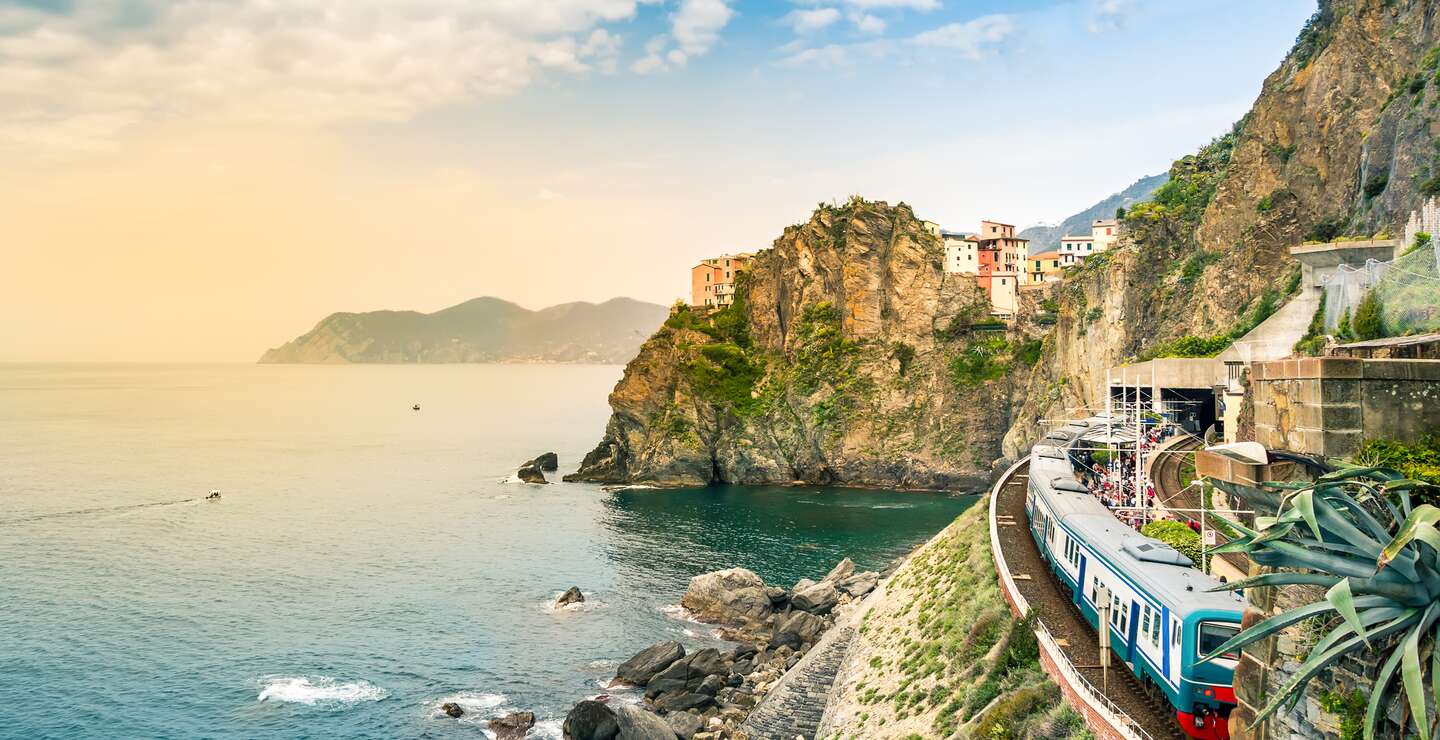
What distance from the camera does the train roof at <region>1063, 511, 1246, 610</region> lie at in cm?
1630

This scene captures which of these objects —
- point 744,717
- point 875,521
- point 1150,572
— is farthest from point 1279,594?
point 875,521

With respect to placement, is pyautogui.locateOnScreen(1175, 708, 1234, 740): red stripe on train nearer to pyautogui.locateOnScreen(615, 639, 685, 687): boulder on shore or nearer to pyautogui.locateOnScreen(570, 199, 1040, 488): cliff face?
pyautogui.locateOnScreen(615, 639, 685, 687): boulder on shore

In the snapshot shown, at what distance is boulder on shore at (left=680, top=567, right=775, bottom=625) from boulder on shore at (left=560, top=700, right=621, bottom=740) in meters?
15.8

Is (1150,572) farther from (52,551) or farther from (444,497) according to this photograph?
(444,497)

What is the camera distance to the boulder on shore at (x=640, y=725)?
30.8 metres

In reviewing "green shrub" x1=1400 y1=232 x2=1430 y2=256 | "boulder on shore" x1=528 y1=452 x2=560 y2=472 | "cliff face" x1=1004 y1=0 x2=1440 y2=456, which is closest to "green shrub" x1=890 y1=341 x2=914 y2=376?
"cliff face" x1=1004 y1=0 x2=1440 y2=456

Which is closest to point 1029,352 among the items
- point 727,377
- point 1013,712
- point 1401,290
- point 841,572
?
point 727,377

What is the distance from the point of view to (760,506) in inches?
3152

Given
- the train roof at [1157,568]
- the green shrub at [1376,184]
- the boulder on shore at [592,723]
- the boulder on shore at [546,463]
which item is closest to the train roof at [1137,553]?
the train roof at [1157,568]

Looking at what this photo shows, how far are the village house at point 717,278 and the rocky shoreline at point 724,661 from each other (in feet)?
235

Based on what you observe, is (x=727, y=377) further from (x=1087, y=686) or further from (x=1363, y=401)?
(x=1363, y=401)

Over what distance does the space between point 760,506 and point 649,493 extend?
13.3 meters

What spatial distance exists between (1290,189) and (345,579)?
6190 cm

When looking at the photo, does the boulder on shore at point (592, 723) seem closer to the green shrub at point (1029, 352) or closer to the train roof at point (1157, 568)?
the train roof at point (1157, 568)
